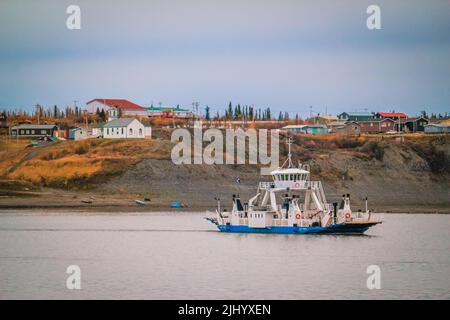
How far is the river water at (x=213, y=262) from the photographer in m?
64.8

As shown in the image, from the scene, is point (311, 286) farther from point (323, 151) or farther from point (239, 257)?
point (323, 151)

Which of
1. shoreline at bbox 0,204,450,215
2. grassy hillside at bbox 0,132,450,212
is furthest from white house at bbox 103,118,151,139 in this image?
shoreline at bbox 0,204,450,215

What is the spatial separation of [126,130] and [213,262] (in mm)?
100717

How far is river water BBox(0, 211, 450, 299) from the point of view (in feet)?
213

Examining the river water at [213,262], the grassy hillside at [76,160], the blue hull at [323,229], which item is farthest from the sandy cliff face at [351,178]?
the blue hull at [323,229]

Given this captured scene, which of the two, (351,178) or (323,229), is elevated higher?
(351,178)

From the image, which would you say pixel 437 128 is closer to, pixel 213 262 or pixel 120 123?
pixel 120 123

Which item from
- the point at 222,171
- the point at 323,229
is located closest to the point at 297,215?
the point at 323,229

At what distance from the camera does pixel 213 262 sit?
253 ft

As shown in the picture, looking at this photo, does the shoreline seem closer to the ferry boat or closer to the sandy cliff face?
the sandy cliff face

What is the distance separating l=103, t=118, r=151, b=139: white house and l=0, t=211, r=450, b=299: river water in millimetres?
65641

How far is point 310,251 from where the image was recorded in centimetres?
8306
